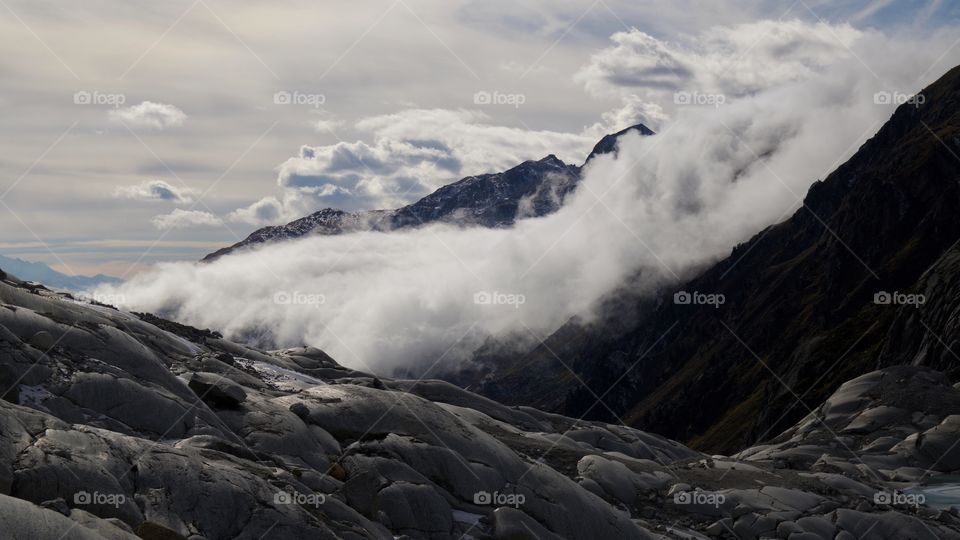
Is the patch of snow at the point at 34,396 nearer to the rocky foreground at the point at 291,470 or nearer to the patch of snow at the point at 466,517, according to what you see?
the rocky foreground at the point at 291,470

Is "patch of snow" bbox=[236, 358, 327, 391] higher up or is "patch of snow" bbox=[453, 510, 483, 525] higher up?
"patch of snow" bbox=[236, 358, 327, 391]

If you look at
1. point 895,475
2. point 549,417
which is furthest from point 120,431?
point 895,475

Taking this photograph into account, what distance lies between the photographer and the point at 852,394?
261ft

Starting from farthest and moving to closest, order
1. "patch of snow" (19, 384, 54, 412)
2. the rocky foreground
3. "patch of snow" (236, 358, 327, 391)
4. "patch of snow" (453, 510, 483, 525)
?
"patch of snow" (236, 358, 327, 391)
"patch of snow" (453, 510, 483, 525)
"patch of snow" (19, 384, 54, 412)
the rocky foreground

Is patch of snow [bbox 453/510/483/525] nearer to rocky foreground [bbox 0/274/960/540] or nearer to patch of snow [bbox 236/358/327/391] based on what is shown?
rocky foreground [bbox 0/274/960/540]

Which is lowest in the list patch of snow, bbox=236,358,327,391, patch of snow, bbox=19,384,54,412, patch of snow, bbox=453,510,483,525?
patch of snow, bbox=453,510,483,525

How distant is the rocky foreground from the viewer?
25078mm

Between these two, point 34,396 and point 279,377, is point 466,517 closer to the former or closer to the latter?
point 34,396

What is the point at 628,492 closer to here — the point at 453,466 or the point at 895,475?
the point at 453,466

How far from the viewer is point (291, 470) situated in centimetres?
3120

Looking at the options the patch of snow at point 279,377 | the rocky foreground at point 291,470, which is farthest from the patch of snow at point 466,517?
the patch of snow at point 279,377

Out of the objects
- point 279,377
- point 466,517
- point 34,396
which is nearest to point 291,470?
point 466,517

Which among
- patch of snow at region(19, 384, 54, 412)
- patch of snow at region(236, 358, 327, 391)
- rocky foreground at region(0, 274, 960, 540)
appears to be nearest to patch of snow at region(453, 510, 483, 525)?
rocky foreground at region(0, 274, 960, 540)

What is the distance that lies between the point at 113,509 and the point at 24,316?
14.9 metres
